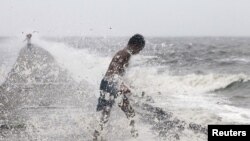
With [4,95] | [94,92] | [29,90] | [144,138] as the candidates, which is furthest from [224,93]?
[144,138]

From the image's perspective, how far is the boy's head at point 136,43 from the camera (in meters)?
6.78

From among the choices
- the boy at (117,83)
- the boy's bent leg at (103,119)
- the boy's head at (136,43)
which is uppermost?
the boy's head at (136,43)

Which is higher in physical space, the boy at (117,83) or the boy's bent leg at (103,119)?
the boy at (117,83)

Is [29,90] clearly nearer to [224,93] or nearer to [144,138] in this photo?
[144,138]

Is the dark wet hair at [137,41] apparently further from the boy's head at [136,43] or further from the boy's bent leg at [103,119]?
the boy's bent leg at [103,119]

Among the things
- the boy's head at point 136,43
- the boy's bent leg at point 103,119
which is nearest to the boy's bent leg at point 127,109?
the boy's bent leg at point 103,119

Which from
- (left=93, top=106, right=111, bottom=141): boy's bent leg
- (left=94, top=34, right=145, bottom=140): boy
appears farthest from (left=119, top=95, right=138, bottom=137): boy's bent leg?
(left=93, top=106, right=111, bottom=141): boy's bent leg

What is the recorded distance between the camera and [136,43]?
680 cm

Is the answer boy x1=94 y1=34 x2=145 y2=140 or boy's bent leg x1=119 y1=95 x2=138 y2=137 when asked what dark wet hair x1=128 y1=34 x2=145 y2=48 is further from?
boy's bent leg x1=119 y1=95 x2=138 y2=137

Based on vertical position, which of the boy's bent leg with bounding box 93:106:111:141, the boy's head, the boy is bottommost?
the boy's bent leg with bounding box 93:106:111:141

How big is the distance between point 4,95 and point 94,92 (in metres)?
2.44

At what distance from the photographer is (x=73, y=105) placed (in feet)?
33.1

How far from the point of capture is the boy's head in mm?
6775

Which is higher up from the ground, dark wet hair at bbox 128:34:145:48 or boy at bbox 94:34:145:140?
dark wet hair at bbox 128:34:145:48
